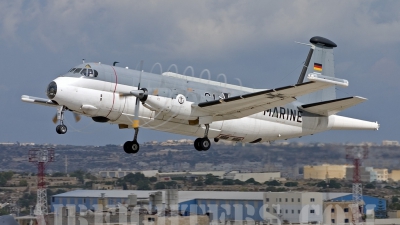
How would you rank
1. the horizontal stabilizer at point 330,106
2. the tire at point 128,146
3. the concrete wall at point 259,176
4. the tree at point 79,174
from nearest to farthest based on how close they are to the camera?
1. the tire at point 128,146
2. the horizontal stabilizer at point 330,106
3. the concrete wall at point 259,176
4. the tree at point 79,174

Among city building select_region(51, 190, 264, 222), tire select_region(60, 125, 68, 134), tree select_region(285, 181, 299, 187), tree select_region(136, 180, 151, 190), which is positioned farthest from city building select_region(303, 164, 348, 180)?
tire select_region(60, 125, 68, 134)

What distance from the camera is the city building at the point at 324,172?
1424 inches

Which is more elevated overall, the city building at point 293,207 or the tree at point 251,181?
the tree at point 251,181

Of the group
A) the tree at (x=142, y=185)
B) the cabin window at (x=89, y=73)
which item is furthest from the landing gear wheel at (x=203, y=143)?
the tree at (x=142, y=185)

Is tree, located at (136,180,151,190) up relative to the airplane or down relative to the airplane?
down

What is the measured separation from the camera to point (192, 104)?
102 feet

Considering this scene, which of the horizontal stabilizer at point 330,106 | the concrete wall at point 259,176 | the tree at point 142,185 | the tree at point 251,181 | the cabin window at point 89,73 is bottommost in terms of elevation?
the tree at point 142,185

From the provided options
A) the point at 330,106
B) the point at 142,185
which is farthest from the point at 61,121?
the point at 142,185

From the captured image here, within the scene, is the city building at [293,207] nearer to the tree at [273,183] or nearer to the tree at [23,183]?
the tree at [273,183]

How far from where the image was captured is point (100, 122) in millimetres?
30906

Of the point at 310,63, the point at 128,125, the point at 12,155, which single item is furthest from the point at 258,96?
the point at 12,155

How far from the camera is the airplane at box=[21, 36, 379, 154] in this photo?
2932 centimetres

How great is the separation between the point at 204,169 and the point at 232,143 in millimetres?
4197

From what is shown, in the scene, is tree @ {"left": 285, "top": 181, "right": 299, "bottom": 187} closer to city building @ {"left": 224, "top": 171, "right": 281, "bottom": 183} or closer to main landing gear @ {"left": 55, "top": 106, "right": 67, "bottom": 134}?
city building @ {"left": 224, "top": 171, "right": 281, "bottom": 183}
